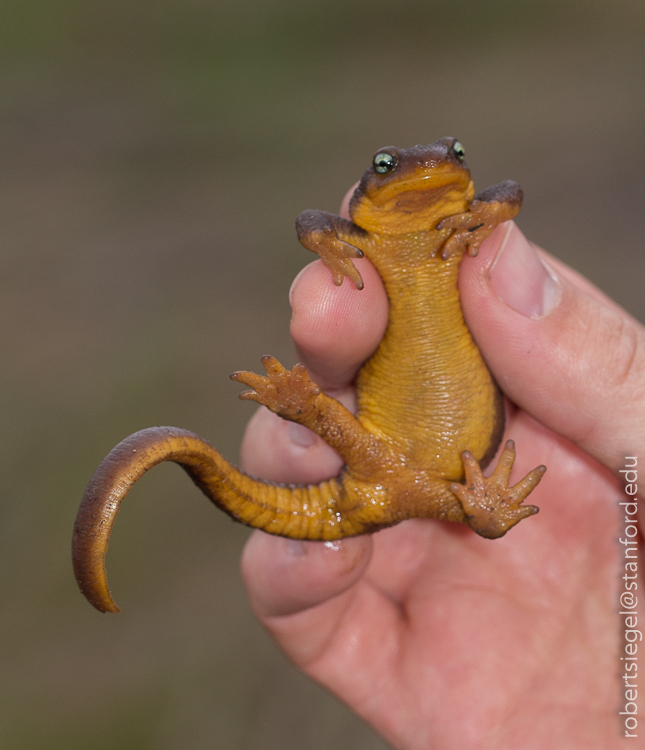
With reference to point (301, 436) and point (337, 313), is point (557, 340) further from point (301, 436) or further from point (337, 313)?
point (301, 436)

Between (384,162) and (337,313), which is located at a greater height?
(384,162)

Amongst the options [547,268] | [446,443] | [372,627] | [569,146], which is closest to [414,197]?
[547,268]

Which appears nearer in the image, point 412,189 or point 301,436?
point 412,189

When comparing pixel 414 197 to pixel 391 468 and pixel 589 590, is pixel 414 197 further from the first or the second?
pixel 589 590

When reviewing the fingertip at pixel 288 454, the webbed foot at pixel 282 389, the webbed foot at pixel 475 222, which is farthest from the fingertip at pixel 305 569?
the webbed foot at pixel 475 222

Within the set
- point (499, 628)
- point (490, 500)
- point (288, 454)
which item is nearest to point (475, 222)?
point (490, 500)

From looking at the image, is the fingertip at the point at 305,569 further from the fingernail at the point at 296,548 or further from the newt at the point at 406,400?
the newt at the point at 406,400

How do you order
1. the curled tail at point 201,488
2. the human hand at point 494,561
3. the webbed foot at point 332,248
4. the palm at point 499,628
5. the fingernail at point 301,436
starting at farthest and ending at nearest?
1. the fingernail at point 301,436
2. the palm at point 499,628
3. the human hand at point 494,561
4. the webbed foot at point 332,248
5. the curled tail at point 201,488
